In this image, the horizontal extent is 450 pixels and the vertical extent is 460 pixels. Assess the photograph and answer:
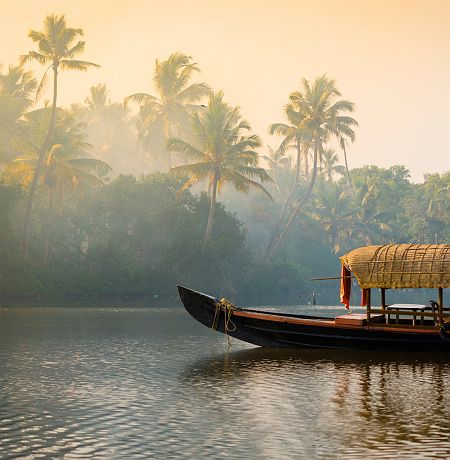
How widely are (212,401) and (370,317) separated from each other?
1031 cm

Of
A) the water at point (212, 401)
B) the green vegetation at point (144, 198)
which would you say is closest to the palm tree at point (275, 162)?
the green vegetation at point (144, 198)

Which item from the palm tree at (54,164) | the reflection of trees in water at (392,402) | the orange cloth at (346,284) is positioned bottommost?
the reflection of trees in water at (392,402)

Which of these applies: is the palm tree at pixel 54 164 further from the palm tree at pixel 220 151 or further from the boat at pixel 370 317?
the boat at pixel 370 317

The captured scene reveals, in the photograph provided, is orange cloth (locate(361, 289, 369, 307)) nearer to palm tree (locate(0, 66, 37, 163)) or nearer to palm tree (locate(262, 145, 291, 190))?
palm tree (locate(0, 66, 37, 163))

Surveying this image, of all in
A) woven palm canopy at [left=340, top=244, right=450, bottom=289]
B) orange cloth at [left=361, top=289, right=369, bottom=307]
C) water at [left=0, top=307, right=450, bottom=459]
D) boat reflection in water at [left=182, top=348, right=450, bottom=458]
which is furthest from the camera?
orange cloth at [left=361, top=289, right=369, bottom=307]

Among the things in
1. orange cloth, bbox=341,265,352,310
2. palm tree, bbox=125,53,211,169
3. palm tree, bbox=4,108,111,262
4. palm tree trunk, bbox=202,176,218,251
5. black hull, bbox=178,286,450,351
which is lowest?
black hull, bbox=178,286,450,351

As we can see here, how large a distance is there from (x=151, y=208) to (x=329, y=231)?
28288mm

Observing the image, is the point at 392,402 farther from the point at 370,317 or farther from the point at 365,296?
the point at 365,296

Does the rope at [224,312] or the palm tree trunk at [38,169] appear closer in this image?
the rope at [224,312]

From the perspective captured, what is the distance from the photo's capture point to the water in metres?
13.1

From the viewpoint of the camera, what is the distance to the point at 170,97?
7300cm

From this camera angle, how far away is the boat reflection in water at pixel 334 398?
1338cm

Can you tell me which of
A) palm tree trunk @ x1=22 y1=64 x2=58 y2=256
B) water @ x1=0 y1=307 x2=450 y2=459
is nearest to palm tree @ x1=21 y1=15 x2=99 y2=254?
palm tree trunk @ x1=22 y1=64 x2=58 y2=256

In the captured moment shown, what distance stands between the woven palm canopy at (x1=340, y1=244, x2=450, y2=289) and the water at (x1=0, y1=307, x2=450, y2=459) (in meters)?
2.45
